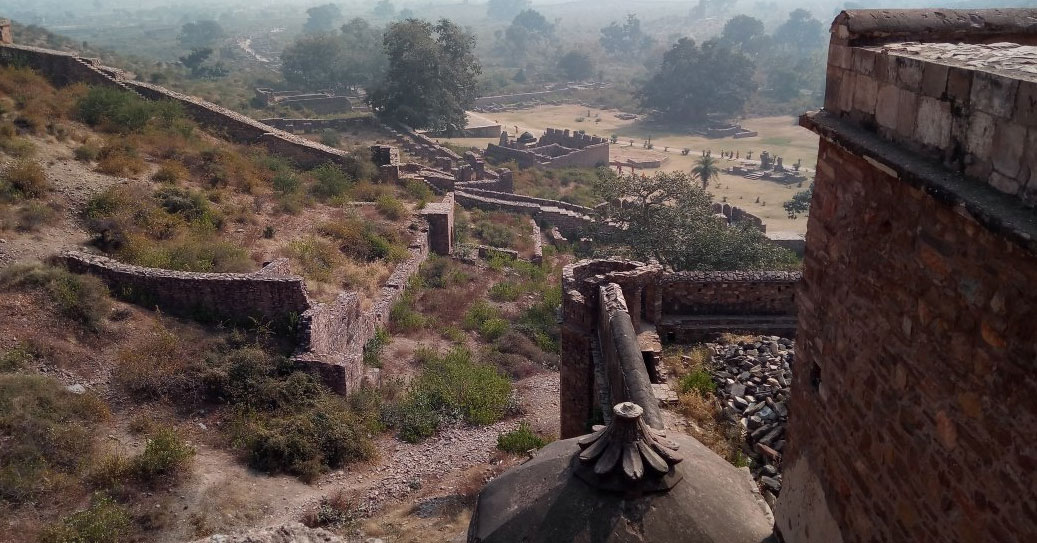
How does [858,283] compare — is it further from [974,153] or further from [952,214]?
[974,153]

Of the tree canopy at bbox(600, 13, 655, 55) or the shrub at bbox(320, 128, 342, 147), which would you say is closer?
the shrub at bbox(320, 128, 342, 147)

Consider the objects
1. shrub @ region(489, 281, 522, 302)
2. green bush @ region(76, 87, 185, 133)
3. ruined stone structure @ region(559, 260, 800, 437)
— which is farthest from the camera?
green bush @ region(76, 87, 185, 133)

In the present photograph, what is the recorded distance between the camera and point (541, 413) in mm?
10891

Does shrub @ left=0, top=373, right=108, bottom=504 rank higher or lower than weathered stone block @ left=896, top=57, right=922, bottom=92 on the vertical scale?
lower

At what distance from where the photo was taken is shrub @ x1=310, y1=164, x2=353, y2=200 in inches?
704

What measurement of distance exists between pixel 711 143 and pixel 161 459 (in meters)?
45.8

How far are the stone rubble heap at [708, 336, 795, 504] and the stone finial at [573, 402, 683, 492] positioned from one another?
1.68 metres

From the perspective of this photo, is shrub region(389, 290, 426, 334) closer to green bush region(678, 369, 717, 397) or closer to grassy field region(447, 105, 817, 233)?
green bush region(678, 369, 717, 397)

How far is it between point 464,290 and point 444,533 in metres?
8.43

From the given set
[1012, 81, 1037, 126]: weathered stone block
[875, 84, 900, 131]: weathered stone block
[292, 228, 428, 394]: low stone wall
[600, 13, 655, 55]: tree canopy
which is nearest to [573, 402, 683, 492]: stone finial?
[875, 84, 900, 131]: weathered stone block

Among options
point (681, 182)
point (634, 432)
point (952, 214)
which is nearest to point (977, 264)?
point (952, 214)

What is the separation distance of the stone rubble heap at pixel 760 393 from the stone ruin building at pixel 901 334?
1.42 metres

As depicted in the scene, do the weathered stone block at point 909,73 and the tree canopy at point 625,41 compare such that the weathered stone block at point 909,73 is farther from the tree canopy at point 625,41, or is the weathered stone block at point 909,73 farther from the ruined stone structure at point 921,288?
the tree canopy at point 625,41

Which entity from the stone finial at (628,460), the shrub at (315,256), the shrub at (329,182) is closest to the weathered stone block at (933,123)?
the stone finial at (628,460)
